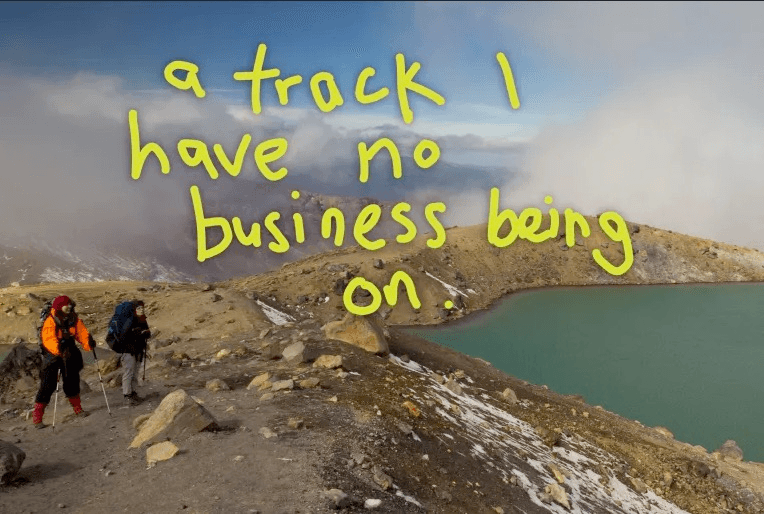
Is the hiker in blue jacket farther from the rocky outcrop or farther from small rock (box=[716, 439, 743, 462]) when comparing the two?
small rock (box=[716, 439, 743, 462])

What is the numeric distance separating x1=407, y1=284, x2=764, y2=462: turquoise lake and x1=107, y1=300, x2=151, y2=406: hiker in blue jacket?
1315 inches

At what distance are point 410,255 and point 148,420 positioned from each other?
237ft

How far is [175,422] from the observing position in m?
13.4

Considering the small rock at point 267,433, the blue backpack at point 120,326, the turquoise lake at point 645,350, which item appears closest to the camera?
the small rock at point 267,433

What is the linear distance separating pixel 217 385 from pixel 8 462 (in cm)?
682

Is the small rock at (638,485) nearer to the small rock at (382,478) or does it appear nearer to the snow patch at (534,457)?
the snow patch at (534,457)

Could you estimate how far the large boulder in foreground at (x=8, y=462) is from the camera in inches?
438

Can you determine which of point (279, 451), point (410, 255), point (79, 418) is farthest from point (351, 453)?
point (410, 255)

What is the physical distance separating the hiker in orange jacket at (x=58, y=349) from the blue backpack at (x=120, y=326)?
0.95m

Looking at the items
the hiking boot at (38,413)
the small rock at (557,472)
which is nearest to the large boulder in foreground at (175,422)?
the hiking boot at (38,413)

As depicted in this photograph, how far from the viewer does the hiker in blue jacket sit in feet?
52.9

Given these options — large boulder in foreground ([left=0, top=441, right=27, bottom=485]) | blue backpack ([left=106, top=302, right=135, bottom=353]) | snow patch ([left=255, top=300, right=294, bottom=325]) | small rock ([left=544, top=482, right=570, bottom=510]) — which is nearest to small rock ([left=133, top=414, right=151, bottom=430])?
blue backpack ([left=106, top=302, right=135, bottom=353])

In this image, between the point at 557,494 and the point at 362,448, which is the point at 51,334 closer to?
the point at 362,448

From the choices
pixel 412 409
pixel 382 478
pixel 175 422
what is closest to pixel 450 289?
pixel 412 409
